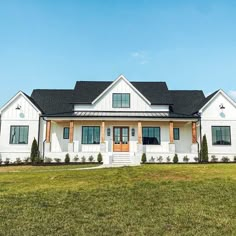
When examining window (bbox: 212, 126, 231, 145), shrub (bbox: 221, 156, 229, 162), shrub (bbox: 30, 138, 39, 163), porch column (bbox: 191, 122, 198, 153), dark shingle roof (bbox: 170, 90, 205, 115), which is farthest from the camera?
dark shingle roof (bbox: 170, 90, 205, 115)

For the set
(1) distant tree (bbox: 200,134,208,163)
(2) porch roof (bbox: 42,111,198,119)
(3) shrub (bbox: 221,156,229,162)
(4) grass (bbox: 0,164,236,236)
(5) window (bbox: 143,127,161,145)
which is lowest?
(4) grass (bbox: 0,164,236,236)

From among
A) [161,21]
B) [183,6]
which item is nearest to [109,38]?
[161,21]

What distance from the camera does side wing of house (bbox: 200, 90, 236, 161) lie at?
949 inches

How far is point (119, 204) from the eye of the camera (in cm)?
765

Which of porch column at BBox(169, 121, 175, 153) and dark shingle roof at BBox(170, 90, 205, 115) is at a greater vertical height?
dark shingle roof at BBox(170, 90, 205, 115)

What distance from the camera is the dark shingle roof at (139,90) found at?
25859mm

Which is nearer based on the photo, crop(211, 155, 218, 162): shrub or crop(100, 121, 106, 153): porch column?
crop(100, 121, 106, 153): porch column

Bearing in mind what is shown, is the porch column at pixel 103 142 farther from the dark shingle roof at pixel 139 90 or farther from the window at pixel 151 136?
the window at pixel 151 136

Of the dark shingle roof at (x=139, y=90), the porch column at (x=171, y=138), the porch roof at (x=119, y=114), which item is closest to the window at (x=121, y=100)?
the porch roof at (x=119, y=114)

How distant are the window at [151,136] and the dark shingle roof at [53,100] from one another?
752 cm

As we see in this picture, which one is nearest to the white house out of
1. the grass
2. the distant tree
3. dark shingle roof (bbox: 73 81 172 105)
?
dark shingle roof (bbox: 73 81 172 105)

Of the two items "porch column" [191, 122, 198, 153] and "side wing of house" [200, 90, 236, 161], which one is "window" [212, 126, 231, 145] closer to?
"side wing of house" [200, 90, 236, 161]

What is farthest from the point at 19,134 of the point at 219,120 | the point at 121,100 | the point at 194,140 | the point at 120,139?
the point at 219,120

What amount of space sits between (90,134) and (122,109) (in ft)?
12.3
